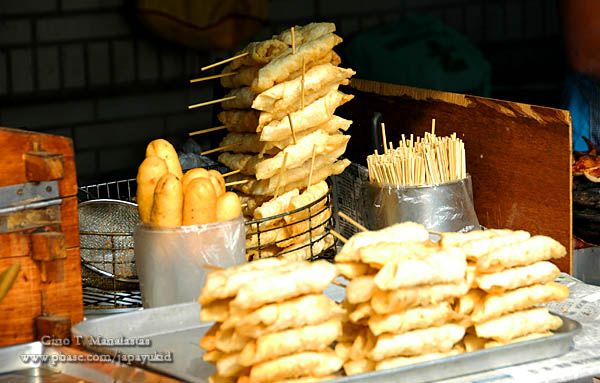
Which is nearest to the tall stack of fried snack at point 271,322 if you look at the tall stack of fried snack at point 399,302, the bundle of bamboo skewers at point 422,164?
the tall stack of fried snack at point 399,302

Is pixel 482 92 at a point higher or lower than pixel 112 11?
lower

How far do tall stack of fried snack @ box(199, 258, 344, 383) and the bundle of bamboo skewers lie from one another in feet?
3.14

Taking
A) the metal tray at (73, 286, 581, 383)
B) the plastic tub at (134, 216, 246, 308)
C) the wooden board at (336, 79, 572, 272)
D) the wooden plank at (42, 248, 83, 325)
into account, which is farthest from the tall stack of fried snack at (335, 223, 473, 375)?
the wooden board at (336, 79, 572, 272)

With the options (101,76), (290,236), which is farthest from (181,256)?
(101,76)

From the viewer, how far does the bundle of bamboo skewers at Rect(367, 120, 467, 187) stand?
124 inches

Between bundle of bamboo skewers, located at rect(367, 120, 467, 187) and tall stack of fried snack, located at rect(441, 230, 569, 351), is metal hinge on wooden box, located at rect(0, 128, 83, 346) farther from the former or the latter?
bundle of bamboo skewers, located at rect(367, 120, 467, 187)

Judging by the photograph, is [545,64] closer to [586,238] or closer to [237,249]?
[586,238]

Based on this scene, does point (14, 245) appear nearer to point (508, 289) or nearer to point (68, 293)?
point (68, 293)

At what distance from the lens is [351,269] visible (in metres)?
2.31

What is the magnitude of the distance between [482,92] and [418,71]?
1.37 ft

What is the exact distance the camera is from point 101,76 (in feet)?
19.5

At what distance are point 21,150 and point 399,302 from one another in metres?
0.90

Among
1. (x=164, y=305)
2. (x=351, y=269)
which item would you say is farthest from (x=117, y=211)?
(x=351, y=269)

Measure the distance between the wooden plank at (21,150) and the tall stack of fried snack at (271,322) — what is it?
0.54 metres
